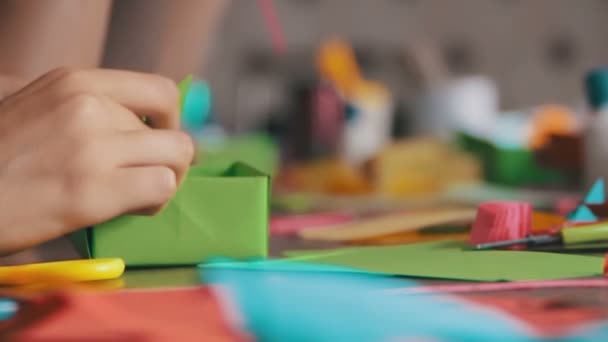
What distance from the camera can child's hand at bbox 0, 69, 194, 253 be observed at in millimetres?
381

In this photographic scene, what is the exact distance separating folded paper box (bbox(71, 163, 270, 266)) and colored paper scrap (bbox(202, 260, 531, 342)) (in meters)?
0.16

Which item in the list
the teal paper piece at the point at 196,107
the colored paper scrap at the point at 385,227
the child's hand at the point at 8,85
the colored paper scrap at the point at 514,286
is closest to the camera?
the colored paper scrap at the point at 514,286

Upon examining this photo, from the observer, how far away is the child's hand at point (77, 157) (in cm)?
38

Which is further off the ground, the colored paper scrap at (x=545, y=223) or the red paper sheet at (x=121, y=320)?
the colored paper scrap at (x=545, y=223)

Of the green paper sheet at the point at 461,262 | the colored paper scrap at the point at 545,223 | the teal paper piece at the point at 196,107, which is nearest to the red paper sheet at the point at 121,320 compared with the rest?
the green paper sheet at the point at 461,262

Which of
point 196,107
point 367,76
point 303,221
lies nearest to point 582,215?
point 303,221

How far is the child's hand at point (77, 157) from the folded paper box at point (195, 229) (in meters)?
0.02

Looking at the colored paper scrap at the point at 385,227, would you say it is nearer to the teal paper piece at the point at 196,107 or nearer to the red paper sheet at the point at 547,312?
the red paper sheet at the point at 547,312

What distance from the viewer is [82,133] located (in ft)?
1.28

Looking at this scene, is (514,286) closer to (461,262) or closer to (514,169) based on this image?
(461,262)

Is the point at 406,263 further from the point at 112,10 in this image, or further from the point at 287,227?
the point at 112,10

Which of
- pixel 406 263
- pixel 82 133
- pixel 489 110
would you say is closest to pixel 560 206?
pixel 406 263

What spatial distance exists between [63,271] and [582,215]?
29 centimetres

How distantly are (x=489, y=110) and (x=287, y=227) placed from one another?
0.79 meters
